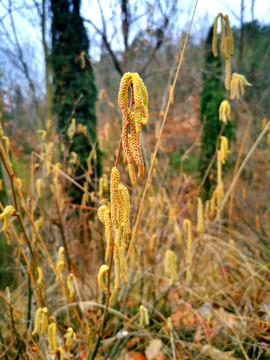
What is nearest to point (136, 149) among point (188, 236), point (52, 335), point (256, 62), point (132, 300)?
point (52, 335)

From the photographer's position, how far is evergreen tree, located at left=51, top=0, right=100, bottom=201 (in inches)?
167

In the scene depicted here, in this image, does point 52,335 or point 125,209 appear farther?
point 52,335

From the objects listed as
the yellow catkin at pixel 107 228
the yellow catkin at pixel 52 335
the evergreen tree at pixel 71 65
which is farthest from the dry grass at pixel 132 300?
the evergreen tree at pixel 71 65

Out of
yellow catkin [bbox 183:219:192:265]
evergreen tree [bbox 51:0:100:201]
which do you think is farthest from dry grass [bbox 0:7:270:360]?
evergreen tree [bbox 51:0:100:201]

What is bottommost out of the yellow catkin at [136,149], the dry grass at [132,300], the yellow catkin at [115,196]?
the dry grass at [132,300]

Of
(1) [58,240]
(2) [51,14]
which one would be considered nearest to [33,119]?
(2) [51,14]

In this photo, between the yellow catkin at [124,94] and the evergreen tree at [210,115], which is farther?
the evergreen tree at [210,115]

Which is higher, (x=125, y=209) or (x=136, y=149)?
(x=136, y=149)

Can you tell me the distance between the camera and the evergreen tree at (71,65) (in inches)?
167

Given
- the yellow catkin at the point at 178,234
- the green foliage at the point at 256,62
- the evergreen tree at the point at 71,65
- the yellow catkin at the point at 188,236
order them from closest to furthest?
the yellow catkin at the point at 188,236
the yellow catkin at the point at 178,234
the evergreen tree at the point at 71,65
the green foliage at the point at 256,62

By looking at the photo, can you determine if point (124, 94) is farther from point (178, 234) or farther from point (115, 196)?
point (178, 234)

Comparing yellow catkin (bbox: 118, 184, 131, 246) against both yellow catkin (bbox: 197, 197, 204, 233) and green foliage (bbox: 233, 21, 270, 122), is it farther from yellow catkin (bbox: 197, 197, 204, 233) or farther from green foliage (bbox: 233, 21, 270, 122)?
green foliage (bbox: 233, 21, 270, 122)

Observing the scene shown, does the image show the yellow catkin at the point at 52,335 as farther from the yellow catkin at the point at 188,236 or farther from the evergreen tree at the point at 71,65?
the evergreen tree at the point at 71,65

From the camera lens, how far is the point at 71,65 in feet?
14.8
